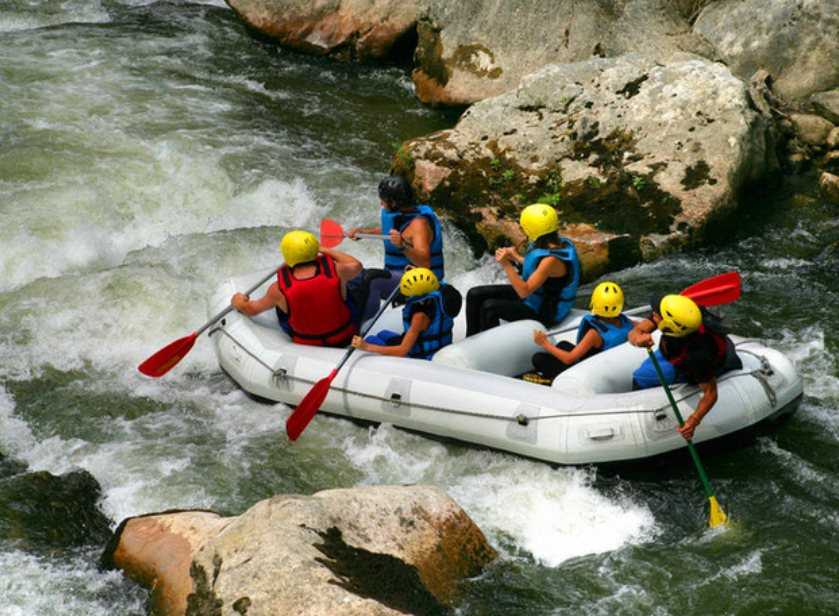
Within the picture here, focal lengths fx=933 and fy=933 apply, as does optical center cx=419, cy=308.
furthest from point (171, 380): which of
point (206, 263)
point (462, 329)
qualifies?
point (462, 329)

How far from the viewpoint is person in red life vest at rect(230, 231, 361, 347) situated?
6.11 m

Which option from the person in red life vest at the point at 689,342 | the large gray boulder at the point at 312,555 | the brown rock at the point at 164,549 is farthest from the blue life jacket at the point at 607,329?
the brown rock at the point at 164,549

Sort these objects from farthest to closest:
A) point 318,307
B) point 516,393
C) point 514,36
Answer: point 514,36, point 318,307, point 516,393

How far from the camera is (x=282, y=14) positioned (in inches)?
501

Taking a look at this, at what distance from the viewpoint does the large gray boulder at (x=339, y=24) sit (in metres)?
12.2

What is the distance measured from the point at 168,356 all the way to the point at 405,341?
6.01 ft

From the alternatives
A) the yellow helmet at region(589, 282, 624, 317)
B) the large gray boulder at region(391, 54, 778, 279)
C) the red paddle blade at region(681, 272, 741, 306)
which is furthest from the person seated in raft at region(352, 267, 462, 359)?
the large gray boulder at region(391, 54, 778, 279)

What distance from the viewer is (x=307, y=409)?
5934 mm

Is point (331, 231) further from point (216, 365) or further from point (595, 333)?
point (595, 333)

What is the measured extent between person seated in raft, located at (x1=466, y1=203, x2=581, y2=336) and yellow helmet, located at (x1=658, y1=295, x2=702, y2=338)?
1188 millimetres

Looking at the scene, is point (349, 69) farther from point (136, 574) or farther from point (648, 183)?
point (136, 574)

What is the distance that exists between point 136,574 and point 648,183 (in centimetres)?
561

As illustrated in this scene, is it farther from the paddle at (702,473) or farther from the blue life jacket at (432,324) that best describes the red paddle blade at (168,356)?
the paddle at (702,473)

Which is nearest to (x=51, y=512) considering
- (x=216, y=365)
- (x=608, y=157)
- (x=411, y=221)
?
(x=216, y=365)
